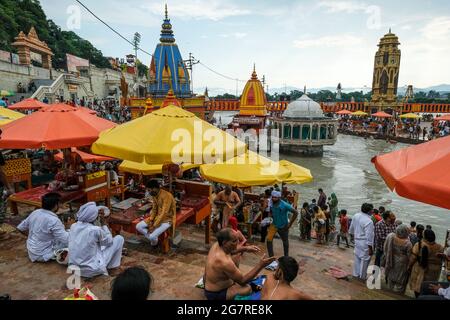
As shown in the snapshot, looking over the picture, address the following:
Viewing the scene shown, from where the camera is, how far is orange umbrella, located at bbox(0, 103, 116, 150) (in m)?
4.98

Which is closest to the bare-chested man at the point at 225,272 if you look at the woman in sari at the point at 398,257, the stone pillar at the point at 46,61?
the woman in sari at the point at 398,257

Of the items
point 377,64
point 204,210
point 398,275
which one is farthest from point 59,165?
point 377,64

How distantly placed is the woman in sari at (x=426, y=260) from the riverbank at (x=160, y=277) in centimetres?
43

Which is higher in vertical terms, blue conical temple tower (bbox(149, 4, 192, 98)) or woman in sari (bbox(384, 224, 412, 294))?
blue conical temple tower (bbox(149, 4, 192, 98))

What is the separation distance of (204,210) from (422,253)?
3.62 meters


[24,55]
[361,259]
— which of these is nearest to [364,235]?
[361,259]

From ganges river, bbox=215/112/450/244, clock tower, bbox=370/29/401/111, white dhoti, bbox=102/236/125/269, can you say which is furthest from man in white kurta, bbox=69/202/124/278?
clock tower, bbox=370/29/401/111

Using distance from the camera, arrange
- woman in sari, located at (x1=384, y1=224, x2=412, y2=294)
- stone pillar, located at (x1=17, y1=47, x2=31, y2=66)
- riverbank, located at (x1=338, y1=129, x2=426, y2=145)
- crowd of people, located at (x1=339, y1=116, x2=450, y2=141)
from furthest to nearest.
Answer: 1. riverbank, located at (x1=338, y1=129, x2=426, y2=145)
2. crowd of people, located at (x1=339, y1=116, x2=450, y2=141)
3. stone pillar, located at (x1=17, y1=47, x2=31, y2=66)
4. woman in sari, located at (x1=384, y1=224, x2=412, y2=294)

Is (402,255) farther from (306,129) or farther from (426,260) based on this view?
(306,129)

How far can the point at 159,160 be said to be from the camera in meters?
4.09

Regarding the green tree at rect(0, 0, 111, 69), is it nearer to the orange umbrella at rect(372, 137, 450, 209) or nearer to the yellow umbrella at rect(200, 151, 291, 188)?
the yellow umbrella at rect(200, 151, 291, 188)

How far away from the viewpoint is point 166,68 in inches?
1046

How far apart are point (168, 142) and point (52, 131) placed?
2.32m

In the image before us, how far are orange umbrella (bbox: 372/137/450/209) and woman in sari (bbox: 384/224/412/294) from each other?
2133 mm
